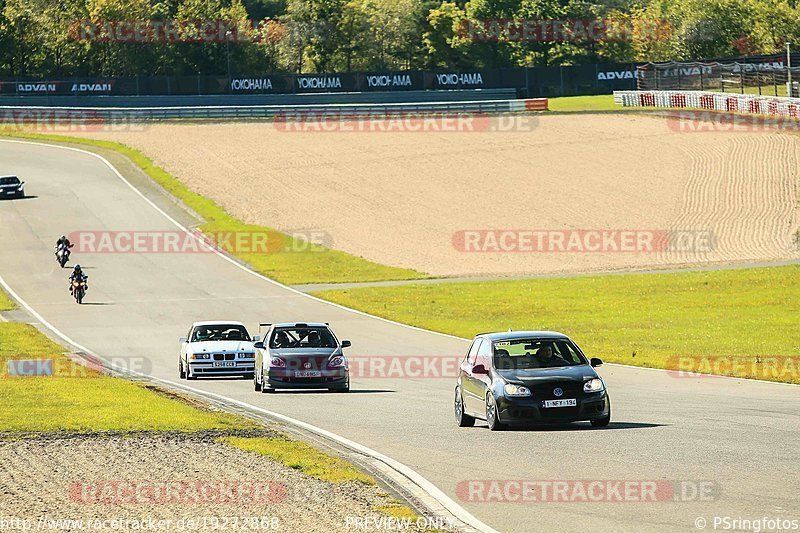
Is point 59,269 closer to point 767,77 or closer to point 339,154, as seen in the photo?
point 339,154

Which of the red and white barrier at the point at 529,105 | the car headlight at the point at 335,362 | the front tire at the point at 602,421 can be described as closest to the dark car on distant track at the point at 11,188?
the red and white barrier at the point at 529,105

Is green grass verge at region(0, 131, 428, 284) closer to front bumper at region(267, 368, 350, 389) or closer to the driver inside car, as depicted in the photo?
front bumper at region(267, 368, 350, 389)

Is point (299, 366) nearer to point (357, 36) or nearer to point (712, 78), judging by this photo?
point (712, 78)

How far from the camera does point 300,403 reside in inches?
900

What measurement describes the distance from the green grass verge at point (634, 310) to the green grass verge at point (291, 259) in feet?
14.2

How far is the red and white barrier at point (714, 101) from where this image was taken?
7962 cm

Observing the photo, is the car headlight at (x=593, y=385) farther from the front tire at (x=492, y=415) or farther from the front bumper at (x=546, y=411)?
the front tire at (x=492, y=415)

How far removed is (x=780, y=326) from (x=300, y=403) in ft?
57.9

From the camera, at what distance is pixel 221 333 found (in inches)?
1179

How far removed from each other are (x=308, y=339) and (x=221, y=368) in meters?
3.77

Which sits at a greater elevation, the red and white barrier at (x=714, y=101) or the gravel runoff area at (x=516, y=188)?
the red and white barrier at (x=714, y=101)

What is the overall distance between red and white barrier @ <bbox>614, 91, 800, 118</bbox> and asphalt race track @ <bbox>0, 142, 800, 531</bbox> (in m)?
41.1

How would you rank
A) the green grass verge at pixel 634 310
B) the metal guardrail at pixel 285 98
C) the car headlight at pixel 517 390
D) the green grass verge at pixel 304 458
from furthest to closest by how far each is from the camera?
1. the metal guardrail at pixel 285 98
2. the green grass verge at pixel 634 310
3. the car headlight at pixel 517 390
4. the green grass verge at pixel 304 458

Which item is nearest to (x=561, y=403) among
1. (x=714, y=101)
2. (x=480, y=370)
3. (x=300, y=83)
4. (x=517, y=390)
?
(x=517, y=390)
